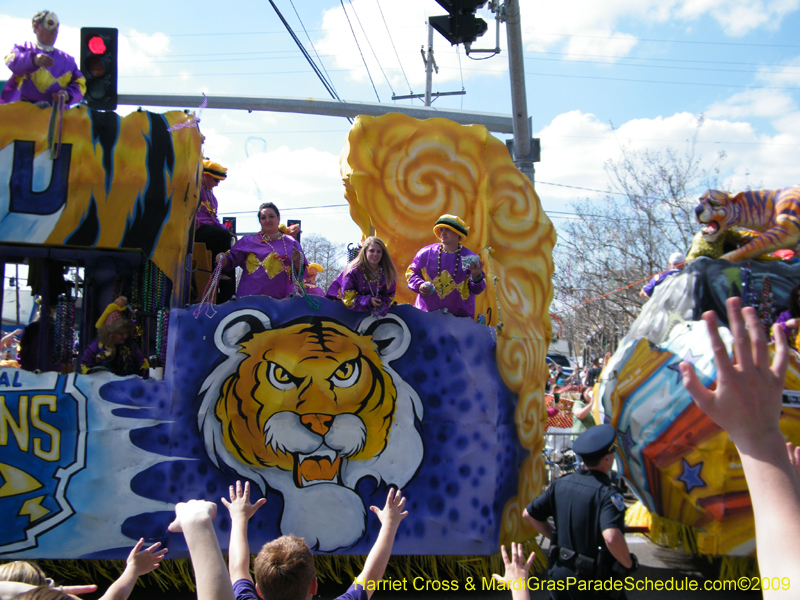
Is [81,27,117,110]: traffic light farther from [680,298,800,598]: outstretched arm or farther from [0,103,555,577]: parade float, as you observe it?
[680,298,800,598]: outstretched arm

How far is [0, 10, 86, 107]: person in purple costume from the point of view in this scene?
17.6 ft

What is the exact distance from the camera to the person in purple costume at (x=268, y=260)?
5.49 m

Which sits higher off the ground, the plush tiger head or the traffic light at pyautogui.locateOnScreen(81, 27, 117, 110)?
the traffic light at pyautogui.locateOnScreen(81, 27, 117, 110)

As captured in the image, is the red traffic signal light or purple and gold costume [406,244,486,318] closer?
purple and gold costume [406,244,486,318]

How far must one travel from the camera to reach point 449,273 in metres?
5.46

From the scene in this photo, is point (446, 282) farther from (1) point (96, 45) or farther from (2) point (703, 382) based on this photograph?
(1) point (96, 45)

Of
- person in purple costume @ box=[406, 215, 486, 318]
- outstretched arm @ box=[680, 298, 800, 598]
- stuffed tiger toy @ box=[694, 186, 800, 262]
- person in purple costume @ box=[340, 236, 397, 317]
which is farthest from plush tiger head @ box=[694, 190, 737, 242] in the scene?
outstretched arm @ box=[680, 298, 800, 598]

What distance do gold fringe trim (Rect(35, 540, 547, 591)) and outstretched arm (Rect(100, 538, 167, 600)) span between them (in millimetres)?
2919

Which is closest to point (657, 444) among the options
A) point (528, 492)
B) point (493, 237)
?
point (528, 492)

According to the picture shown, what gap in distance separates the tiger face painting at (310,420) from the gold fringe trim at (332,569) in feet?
0.83

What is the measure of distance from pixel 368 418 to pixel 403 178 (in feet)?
7.38

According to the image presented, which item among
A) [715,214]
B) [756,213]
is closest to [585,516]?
[715,214]

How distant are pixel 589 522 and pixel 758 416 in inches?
75.6

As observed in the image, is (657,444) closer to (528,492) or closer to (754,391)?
(528,492)
